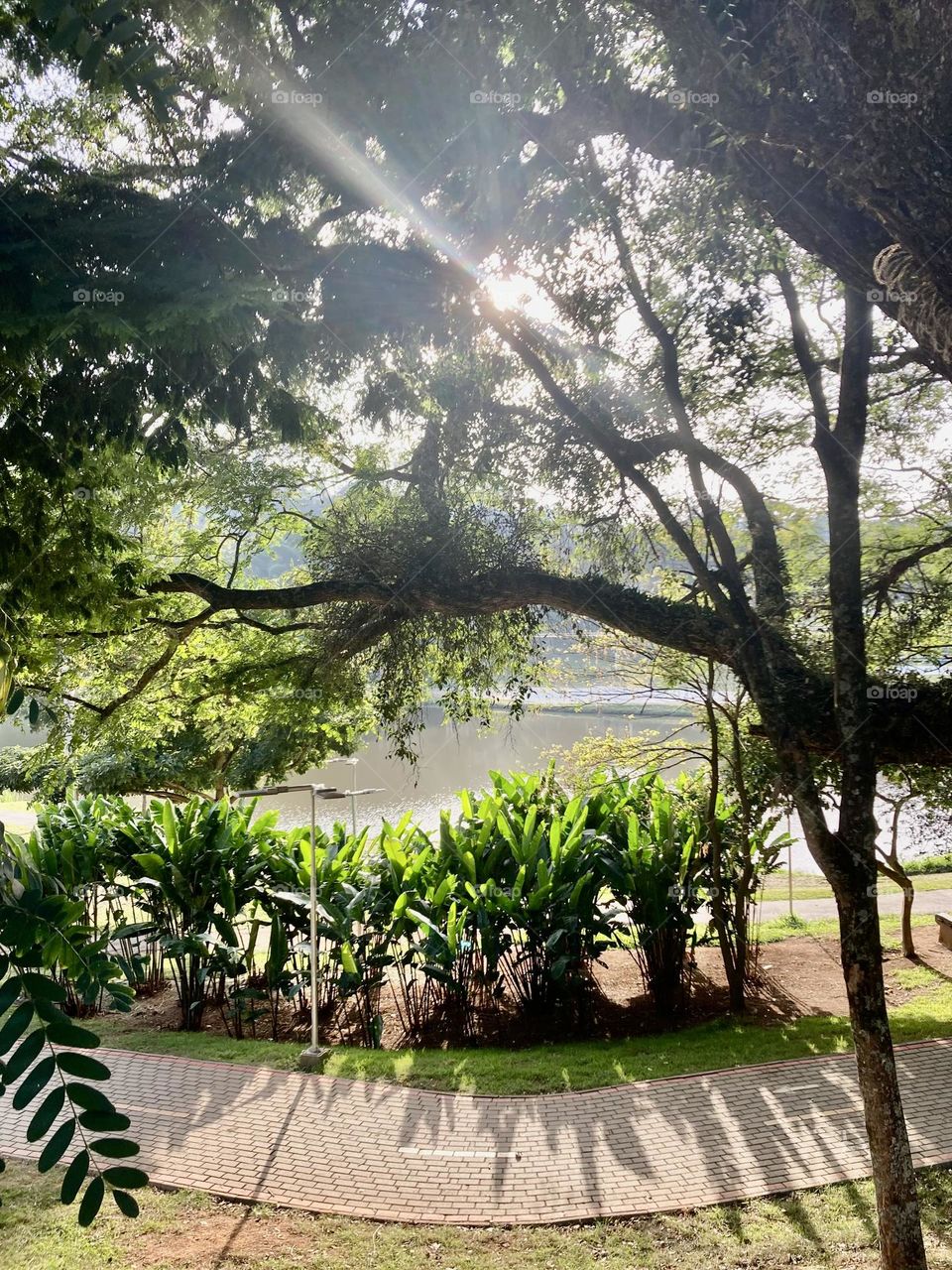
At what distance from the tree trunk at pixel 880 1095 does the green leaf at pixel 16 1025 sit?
4.60 metres

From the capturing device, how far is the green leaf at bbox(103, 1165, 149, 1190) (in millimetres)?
1069

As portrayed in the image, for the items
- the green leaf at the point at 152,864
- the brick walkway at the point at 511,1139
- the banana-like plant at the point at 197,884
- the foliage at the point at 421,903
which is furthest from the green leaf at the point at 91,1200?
the green leaf at the point at 152,864

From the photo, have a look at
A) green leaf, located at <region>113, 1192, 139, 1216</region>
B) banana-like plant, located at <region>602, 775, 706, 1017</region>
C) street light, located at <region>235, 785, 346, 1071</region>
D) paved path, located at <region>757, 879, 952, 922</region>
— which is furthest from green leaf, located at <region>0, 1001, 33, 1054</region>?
paved path, located at <region>757, 879, 952, 922</region>

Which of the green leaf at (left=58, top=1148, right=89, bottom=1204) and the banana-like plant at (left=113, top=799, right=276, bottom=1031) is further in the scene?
the banana-like plant at (left=113, top=799, right=276, bottom=1031)

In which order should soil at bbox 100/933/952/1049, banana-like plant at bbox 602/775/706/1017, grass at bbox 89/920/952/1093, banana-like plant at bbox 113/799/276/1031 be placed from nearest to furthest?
grass at bbox 89/920/952/1093, soil at bbox 100/933/952/1049, banana-like plant at bbox 602/775/706/1017, banana-like plant at bbox 113/799/276/1031

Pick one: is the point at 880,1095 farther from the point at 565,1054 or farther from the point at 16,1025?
the point at 16,1025

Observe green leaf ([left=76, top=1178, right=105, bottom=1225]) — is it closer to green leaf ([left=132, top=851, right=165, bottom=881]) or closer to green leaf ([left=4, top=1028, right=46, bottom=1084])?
green leaf ([left=4, top=1028, right=46, bottom=1084])

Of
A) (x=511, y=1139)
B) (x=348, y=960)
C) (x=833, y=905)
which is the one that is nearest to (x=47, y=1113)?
(x=511, y=1139)

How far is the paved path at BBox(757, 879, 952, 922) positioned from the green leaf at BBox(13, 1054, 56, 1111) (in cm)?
1485

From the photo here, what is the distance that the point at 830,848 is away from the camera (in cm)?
504

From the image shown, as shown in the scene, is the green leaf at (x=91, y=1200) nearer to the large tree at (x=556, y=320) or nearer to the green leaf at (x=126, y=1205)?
the green leaf at (x=126, y=1205)

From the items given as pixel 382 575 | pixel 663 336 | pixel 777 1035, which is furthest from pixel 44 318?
pixel 777 1035

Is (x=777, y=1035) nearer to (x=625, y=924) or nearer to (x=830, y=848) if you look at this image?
(x=625, y=924)

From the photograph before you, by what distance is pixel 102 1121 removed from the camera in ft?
3.35
